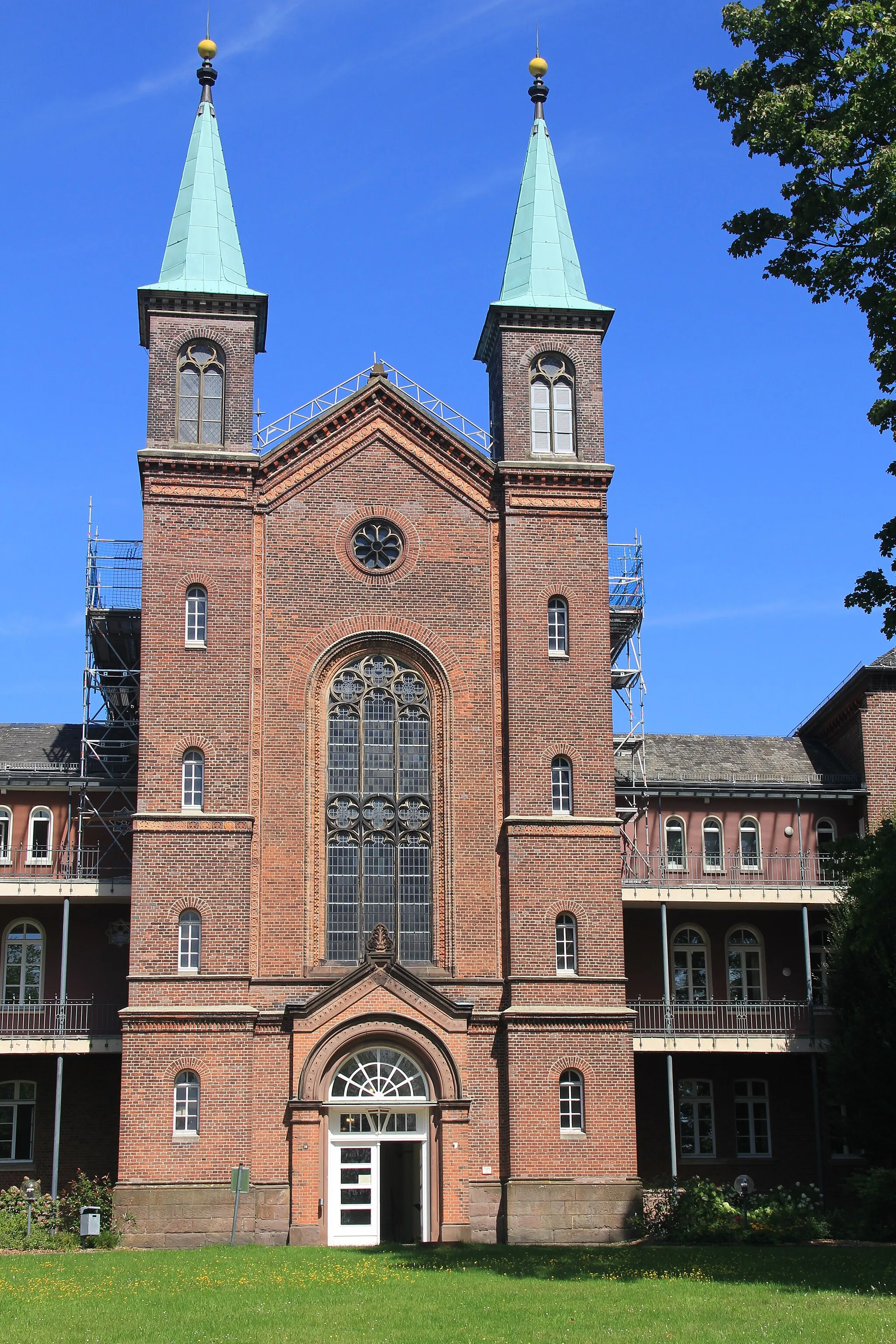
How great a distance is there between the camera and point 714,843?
41.6 m

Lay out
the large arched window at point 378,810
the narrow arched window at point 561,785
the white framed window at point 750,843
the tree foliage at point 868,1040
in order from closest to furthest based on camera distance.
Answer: the tree foliage at point 868,1040 < the large arched window at point 378,810 < the narrow arched window at point 561,785 < the white framed window at point 750,843

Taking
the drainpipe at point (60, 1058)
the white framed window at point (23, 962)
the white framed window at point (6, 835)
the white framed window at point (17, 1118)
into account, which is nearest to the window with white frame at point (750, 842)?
the drainpipe at point (60, 1058)

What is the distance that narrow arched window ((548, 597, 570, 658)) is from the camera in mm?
36719

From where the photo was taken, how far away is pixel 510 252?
132ft

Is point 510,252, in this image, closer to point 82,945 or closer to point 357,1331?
point 82,945

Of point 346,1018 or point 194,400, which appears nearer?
point 346,1018

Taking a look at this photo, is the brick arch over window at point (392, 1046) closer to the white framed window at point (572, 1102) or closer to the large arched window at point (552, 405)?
the white framed window at point (572, 1102)

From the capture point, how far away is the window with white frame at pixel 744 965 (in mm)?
40500

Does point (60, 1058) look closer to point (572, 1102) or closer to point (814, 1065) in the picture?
point (572, 1102)

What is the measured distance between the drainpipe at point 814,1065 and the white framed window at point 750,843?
2960 millimetres

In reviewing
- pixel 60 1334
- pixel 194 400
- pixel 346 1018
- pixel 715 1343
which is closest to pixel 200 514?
pixel 194 400

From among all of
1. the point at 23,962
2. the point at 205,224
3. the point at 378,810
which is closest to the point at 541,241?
the point at 205,224

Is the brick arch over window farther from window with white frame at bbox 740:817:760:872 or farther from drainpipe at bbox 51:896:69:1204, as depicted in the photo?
window with white frame at bbox 740:817:760:872

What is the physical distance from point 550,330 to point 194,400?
8099 mm
